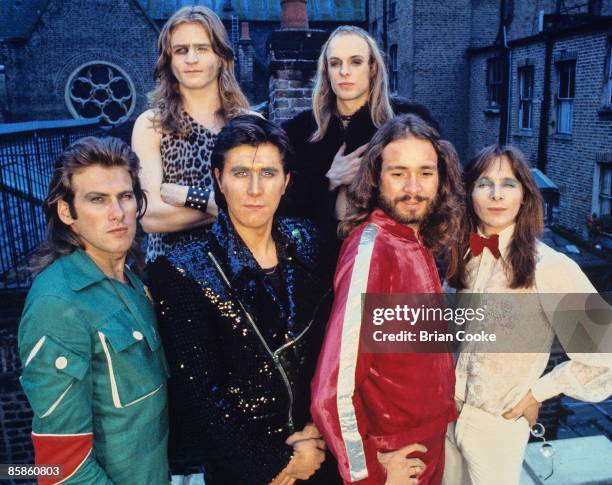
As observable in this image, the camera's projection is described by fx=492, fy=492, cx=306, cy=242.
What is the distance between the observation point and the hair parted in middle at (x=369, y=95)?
251 cm

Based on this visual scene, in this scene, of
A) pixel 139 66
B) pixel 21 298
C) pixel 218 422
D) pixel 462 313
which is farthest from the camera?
pixel 139 66

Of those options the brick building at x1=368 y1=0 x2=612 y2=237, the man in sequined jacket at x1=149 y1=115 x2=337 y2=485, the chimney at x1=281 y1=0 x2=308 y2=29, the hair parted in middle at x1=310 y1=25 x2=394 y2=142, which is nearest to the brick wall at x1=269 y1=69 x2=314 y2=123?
the chimney at x1=281 y1=0 x2=308 y2=29

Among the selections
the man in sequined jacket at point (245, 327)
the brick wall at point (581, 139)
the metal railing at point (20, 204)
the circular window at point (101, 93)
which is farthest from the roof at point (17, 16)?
the man in sequined jacket at point (245, 327)

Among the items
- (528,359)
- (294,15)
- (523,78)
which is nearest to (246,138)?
(528,359)

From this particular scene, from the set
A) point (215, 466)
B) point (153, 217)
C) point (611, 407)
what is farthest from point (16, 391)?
point (611, 407)

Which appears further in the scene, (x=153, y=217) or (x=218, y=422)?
(x=153, y=217)

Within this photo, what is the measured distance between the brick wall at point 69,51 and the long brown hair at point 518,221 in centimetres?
1886

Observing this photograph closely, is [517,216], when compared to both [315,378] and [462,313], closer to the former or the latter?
[462,313]

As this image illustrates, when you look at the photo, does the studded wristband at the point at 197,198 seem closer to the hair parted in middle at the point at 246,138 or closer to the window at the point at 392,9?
the hair parted in middle at the point at 246,138

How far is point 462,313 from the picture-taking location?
226 centimetres

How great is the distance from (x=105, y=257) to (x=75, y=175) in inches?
11.9

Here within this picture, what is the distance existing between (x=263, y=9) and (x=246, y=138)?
82.6 ft

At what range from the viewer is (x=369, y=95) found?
8.36 ft

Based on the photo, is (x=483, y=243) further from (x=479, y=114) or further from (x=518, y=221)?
(x=479, y=114)
